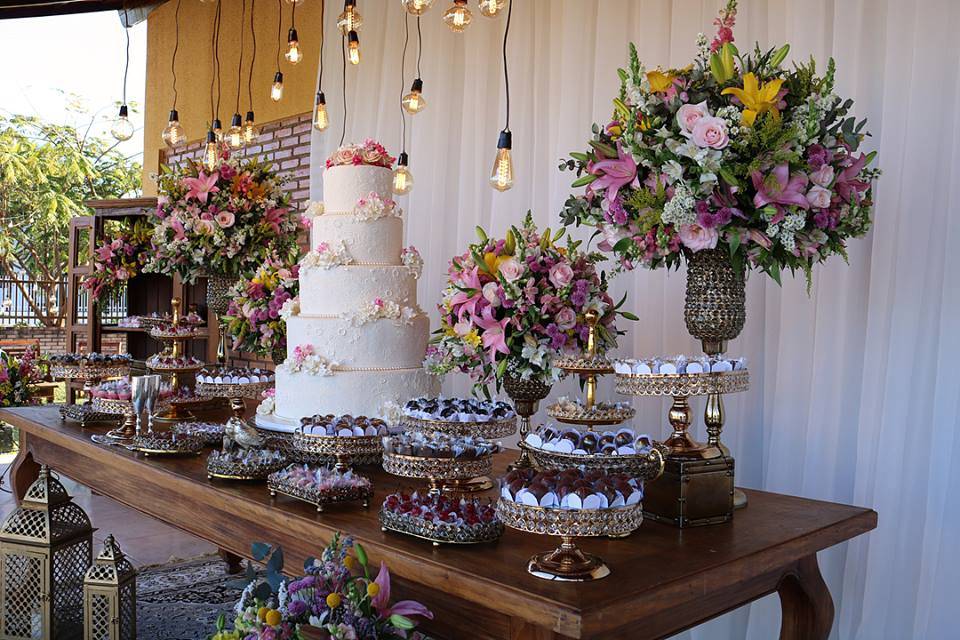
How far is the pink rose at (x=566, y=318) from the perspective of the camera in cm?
240

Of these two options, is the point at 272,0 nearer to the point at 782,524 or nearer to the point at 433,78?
the point at 433,78

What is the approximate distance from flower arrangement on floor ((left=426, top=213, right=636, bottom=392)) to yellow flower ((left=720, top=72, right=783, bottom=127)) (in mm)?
658

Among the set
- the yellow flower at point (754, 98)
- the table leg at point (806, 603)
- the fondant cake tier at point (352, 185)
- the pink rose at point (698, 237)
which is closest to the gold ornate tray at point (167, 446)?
the fondant cake tier at point (352, 185)

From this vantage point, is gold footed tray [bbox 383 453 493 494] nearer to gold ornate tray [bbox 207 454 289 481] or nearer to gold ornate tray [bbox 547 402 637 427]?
gold ornate tray [bbox 547 402 637 427]

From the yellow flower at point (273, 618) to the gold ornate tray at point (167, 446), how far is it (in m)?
1.24

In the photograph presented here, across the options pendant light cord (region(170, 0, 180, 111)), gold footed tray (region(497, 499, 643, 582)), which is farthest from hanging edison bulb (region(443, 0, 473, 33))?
pendant light cord (region(170, 0, 180, 111))

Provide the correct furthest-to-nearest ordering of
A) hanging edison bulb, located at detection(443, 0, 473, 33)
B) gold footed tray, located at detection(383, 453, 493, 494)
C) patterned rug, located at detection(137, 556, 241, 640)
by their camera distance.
Result: patterned rug, located at detection(137, 556, 241, 640) → hanging edison bulb, located at detection(443, 0, 473, 33) → gold footed tray, located at detection(383, 453, 493, 494)

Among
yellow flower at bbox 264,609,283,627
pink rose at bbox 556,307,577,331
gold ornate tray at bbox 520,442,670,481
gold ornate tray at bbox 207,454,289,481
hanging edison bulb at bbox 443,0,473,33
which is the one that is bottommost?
yellow flower at bbox 264,609,283,627

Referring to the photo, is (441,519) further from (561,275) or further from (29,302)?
(29,302)

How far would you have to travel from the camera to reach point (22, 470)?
3.59 meters

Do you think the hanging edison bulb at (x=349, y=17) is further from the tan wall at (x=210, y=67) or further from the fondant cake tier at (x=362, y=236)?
the tan wall at (x=210, y=67)

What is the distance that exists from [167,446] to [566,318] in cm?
124

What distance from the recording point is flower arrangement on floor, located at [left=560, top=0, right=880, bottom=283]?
76.9 inches

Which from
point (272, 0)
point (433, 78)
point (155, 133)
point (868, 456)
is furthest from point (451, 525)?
point (155, 133)
